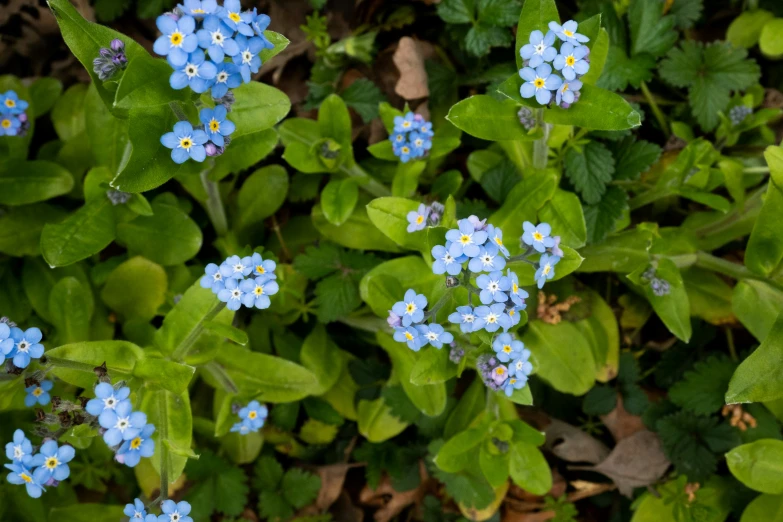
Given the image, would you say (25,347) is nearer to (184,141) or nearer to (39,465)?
(39,465)

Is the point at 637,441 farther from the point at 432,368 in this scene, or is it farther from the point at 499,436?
the point at 432,368

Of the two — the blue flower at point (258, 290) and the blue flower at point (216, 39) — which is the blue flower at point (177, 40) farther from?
the blue flower at point (258, 290)

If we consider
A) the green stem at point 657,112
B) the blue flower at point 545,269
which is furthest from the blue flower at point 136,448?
the green stem at point 657,112

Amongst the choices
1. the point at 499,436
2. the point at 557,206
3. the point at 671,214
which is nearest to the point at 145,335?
the point at 499,436

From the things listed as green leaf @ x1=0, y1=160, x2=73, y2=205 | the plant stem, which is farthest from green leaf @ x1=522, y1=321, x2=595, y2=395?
green leaf @ x1=0, y1=160, x2=73, y2=205

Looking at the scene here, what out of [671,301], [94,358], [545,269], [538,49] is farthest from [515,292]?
[94,358]

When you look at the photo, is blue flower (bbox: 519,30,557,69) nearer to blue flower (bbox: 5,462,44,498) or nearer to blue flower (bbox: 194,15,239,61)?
blue flower (bbox: 194,15,239,61)
